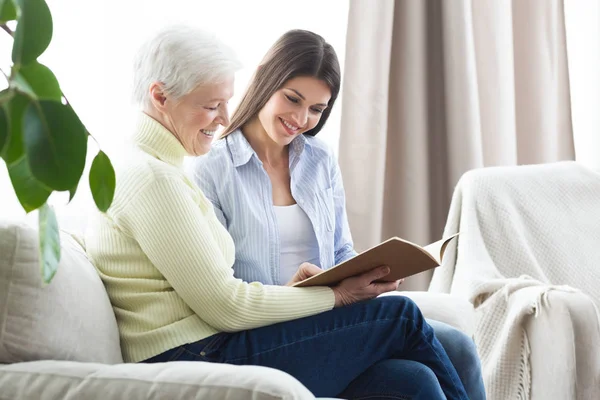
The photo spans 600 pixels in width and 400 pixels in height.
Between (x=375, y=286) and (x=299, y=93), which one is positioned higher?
(x=299, y=93)

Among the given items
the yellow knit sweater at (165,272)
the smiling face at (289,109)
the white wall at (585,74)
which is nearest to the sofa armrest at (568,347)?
the smiling face at (289,109)

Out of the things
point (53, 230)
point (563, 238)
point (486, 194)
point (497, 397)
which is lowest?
point (497, 397)

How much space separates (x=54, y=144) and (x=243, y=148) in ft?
4.58

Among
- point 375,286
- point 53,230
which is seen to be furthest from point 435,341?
point 53,230

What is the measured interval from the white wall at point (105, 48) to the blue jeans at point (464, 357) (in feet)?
3.51

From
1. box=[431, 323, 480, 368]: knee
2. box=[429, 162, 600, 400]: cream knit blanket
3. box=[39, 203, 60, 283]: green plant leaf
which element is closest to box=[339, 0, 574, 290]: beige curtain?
box=[429, 162, 600, 400]: cream knit blanket

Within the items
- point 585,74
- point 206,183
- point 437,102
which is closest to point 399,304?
point 206,183

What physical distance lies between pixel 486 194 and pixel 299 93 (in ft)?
2.47

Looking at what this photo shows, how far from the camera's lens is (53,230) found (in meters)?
0.89

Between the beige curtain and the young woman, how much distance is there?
0.72 metres

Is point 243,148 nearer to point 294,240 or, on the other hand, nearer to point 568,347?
point 294,240

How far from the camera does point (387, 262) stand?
1634 mm

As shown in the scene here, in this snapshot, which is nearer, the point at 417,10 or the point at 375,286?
the point at 375,286

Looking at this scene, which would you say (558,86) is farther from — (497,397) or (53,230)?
(53,230)
